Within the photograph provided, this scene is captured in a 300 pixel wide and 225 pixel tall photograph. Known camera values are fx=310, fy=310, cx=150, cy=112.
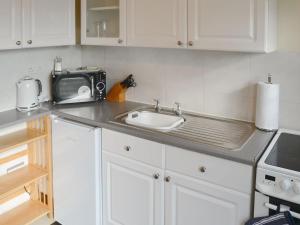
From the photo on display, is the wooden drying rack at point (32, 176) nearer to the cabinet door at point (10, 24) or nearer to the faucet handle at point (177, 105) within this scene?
the cabinet door at point (10, 24)

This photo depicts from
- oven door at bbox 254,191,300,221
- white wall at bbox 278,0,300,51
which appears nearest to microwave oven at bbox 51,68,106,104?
white wall at bbox 278,0,300,51

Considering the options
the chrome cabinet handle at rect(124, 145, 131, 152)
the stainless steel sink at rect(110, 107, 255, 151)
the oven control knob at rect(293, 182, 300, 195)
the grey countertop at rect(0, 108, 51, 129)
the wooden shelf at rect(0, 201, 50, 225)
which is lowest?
the wooden shelf at rect(0, 201, 50, 225)

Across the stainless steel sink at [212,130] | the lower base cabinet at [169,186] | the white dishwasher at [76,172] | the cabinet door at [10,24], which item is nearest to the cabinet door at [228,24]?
the stainless steel sink at [212,130]

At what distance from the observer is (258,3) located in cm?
155

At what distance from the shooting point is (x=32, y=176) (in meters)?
2.28

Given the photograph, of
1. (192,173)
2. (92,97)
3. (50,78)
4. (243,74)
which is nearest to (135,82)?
(92,97)

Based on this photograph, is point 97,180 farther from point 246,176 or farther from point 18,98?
point 246,176

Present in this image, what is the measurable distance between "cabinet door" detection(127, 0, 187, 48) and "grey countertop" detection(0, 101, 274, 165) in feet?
1.75

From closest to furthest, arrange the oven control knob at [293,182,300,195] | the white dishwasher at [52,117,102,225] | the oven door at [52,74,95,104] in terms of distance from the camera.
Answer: the oven control knob at [293,182,300,195] → the white dishwasher at [52,117,102,225] → the oven door at [52,74,95,104]

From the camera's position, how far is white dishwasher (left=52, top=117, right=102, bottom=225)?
2.03 metres

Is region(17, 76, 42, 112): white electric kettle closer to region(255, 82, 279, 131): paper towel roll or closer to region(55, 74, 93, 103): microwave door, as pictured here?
region(55, 74, 93, 103): microwave door

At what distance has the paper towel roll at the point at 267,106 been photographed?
5.79 ft

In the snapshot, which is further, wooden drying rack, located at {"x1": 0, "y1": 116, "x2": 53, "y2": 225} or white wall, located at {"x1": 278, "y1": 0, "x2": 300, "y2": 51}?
wooden drying rack, located at {"x1": 0, "y1": 116, "x2": 53, "y2": 225}

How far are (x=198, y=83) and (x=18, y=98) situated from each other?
129cm
